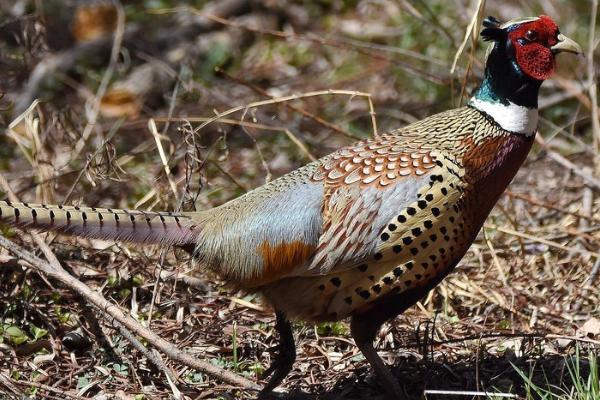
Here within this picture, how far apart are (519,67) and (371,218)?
948 mm

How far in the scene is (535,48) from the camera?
4242mm

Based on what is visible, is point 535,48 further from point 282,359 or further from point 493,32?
point 282,359

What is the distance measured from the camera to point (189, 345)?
192 inches

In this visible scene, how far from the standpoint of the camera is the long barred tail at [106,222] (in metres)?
3.71

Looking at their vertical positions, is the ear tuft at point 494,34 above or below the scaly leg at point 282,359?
above

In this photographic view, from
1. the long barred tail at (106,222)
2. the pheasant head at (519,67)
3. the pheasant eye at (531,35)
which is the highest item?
the pheasant eye at (531,35)

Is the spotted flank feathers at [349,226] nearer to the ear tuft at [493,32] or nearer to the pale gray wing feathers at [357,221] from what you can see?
the pale gray wing feathers at [357,221]

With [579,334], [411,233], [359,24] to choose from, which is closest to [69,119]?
[411,233]

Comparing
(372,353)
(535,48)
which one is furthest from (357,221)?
(535,48)

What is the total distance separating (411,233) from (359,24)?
534 cm

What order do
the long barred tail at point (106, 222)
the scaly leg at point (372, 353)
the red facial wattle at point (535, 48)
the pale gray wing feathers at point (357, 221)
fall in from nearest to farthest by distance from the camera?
the long barred tail at point (106, 222) < the pale gray wing feathers at point (357, 221) < the scaly leg at point (372, 353) < the red facial wattle at point (535, 48)

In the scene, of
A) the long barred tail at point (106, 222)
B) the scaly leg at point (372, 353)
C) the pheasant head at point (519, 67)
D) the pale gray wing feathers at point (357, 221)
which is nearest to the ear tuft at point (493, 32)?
the pheasant head at point (519, 67)

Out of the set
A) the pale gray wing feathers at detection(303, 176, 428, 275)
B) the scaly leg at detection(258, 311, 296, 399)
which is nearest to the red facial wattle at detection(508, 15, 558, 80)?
the pale gray wing feathers at detection(303, 176, 428, 275)

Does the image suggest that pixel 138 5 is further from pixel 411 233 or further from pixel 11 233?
pixel 411 233
